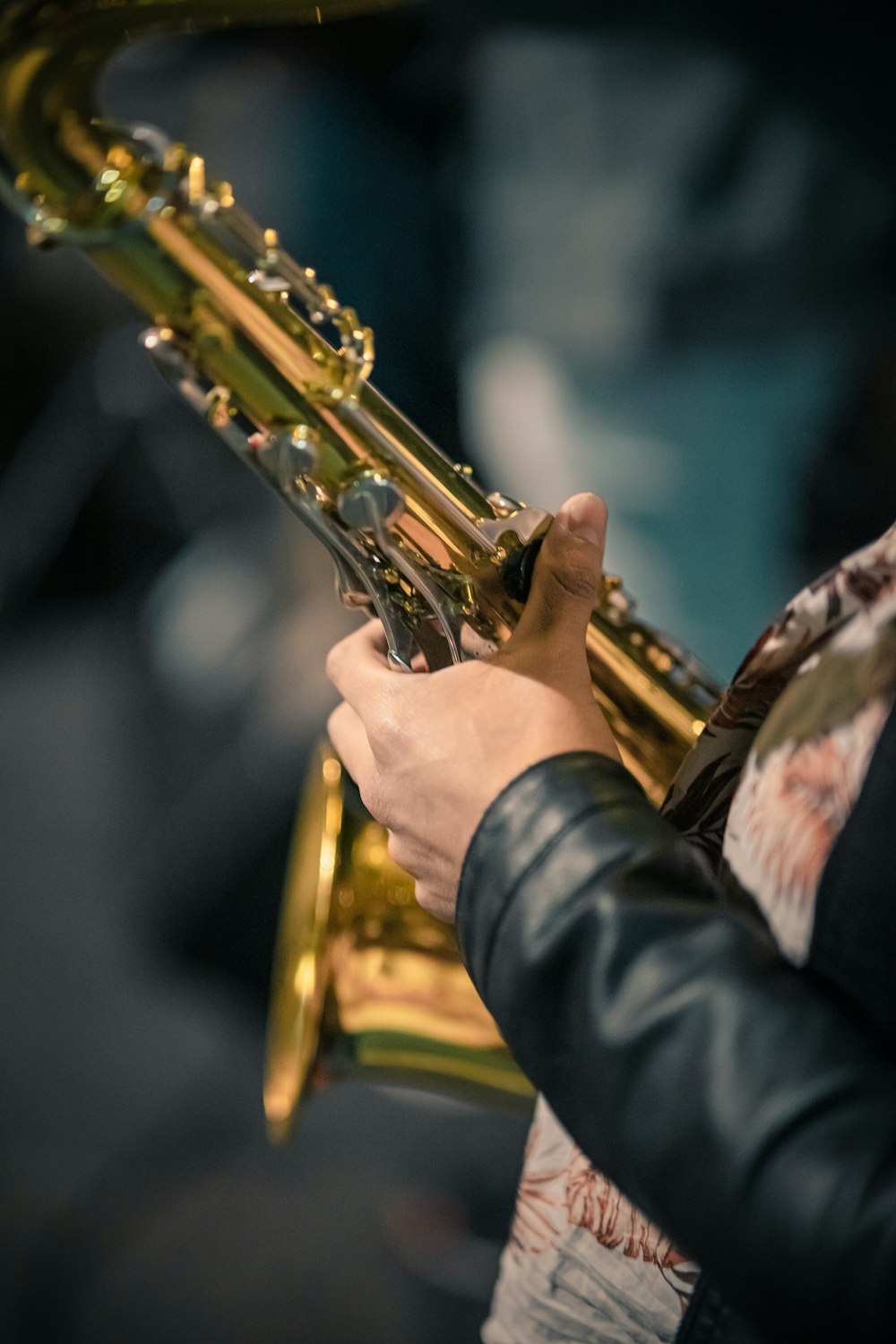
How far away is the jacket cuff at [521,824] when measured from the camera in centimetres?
41

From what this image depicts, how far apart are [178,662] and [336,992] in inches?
46.7

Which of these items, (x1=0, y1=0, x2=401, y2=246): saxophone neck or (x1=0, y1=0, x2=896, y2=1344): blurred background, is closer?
(x1=0, y1=0, x2=401, y2=246): saxophone neck

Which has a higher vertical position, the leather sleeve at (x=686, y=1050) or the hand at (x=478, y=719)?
the hand at (x=478, y=719)

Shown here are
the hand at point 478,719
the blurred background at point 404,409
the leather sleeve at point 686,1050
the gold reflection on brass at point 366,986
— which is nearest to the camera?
the leather sleeve at point 686,1050

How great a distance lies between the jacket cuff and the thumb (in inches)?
3.7

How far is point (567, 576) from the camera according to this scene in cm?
52

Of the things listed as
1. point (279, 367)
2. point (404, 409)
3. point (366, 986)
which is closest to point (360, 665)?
point (279, 367)

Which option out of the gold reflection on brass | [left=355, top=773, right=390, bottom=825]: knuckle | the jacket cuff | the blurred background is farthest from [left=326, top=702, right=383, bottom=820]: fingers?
the blurred background

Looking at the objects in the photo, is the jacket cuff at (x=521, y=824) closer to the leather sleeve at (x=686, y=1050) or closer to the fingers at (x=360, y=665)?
the leather sleeve at (x=686, y=1050)

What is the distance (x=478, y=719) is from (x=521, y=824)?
0.24ft

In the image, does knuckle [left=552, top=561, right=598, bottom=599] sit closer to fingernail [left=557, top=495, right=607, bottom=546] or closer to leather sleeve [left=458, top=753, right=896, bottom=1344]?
fingernail [left=557, top=495, right=607, bottom=546]

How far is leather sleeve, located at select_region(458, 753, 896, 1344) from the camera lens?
1.07ft

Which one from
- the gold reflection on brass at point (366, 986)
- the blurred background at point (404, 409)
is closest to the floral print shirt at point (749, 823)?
the gold reflection on brass at point (366, 986)

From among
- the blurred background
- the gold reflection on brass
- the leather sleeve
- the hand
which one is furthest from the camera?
the blurred background
